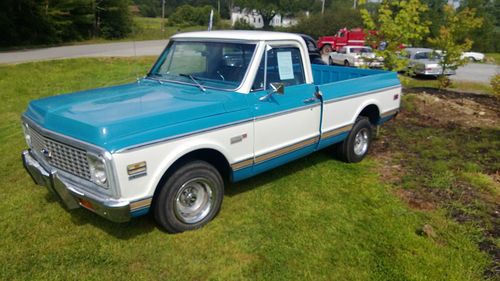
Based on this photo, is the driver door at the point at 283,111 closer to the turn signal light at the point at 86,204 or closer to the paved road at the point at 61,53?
the turn signal light at the point at 86,204

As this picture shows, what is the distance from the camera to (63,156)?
3406mm

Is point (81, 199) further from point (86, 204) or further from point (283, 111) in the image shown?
point (283, 111)

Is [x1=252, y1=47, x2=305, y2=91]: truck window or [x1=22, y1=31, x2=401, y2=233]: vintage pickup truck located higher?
[x1=252, y1=47, x2=305, y2=91]: truck window

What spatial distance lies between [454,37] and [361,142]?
8206mm

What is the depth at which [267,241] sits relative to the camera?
3.80m

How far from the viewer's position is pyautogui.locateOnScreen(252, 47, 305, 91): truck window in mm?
4263

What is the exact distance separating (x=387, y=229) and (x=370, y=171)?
172 cm

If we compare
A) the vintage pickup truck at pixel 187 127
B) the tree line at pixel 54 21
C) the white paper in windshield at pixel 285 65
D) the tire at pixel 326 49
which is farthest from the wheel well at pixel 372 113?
the tree line at pixel 54 21

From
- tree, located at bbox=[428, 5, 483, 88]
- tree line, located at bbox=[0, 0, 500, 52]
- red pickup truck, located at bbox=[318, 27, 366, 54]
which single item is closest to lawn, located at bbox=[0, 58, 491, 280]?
tree line, located at bbox=[0, 0, 500, 52]

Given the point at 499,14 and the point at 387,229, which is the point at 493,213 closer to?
the point at 387,229

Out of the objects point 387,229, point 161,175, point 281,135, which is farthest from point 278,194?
point 161,175

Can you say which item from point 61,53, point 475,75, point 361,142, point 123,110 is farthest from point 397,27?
point 61,53

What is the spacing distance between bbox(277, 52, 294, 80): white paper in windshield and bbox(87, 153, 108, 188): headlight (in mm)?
2337

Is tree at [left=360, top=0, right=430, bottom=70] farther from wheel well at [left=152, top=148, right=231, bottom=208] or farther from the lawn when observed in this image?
wheel well at [left=152, top=148, right=231, bottom=208]
